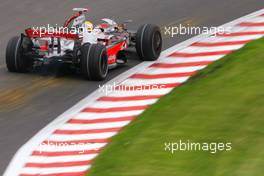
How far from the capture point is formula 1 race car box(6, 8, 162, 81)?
15414 millimetres

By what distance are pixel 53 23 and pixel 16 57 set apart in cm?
412

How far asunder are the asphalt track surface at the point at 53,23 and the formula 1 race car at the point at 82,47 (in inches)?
10.7

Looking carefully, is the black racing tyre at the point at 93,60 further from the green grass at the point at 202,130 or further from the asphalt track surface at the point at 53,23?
the green grass at the point at 202,130

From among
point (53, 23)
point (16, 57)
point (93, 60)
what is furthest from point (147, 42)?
point (53, 23)

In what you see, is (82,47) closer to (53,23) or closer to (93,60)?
(93,60)

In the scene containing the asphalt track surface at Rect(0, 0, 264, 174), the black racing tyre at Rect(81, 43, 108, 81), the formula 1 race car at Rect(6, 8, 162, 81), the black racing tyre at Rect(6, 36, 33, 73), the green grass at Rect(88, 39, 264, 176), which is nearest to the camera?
the green grass at Rect(88, 39, 264, 176)

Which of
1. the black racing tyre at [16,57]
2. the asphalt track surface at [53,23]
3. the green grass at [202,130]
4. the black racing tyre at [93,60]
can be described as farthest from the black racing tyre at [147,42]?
the green grass at [202,130]

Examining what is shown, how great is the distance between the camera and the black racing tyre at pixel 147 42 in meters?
16.7

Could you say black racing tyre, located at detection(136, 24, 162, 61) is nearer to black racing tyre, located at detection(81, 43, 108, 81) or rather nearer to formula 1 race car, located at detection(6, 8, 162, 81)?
formula 1 race car, located at detection(6, 8, 162, 81)

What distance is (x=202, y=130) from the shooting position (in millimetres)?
11469

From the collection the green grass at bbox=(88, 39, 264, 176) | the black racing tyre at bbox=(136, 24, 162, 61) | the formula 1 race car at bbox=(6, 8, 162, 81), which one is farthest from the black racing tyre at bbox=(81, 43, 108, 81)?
the green grass at bbox=(88, 39, 264, 176)

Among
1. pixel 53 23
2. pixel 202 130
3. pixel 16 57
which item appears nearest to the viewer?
pixel 202 130

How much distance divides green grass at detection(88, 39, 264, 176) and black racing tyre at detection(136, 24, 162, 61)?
101 inches

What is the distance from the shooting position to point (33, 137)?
1292 centimetres
